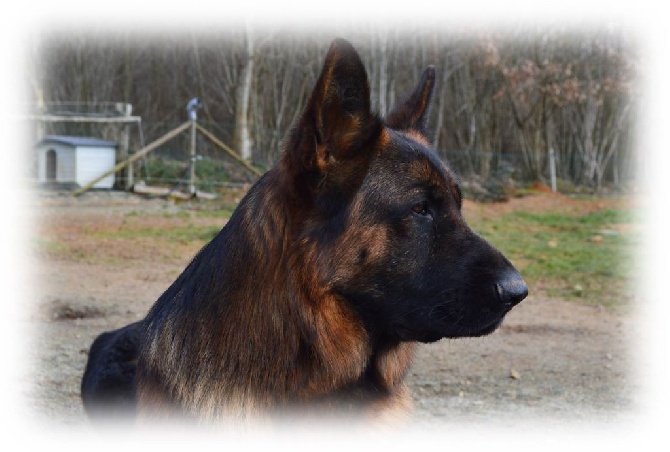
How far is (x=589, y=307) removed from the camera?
36.8 ft

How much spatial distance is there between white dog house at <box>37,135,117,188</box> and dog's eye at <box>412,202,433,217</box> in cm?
2127

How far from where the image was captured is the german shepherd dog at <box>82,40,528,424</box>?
333cm

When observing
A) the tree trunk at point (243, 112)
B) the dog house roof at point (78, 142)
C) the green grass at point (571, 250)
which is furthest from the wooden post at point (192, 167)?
the green grass at point (571, 250)

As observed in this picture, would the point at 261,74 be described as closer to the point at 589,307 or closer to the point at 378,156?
the point at 589,307

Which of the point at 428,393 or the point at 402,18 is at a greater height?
the point at 402,18

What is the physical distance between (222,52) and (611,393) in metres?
26.9

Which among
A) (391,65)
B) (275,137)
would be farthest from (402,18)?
(275,137)

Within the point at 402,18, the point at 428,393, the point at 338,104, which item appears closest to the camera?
the point at 338,104

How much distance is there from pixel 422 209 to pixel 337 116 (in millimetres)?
522

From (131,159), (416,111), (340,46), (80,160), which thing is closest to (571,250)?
(416,111)

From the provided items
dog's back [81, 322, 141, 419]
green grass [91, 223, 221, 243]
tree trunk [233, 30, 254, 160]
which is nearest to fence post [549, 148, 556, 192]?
tree trunk [233, 30, 254, 160]

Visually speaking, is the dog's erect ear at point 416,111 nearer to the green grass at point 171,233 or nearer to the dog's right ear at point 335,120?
the dog's right ear at point 335,120

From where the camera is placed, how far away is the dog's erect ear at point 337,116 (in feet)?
10.4

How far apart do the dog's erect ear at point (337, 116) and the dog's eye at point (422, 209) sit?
Answer: 1.10ft
